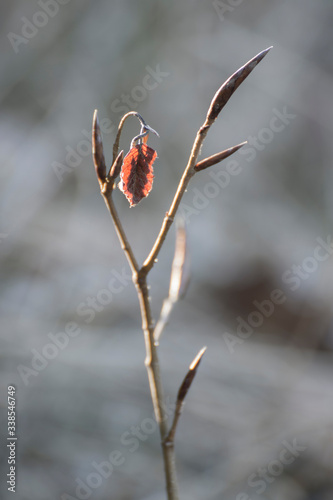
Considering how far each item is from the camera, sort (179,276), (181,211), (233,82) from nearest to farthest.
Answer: (233,82) → (179,276) → (181,211)

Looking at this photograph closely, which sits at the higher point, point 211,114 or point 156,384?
point 211,114

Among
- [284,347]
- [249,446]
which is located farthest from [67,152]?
[249,446]

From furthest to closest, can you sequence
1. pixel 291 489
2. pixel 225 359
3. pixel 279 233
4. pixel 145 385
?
1. pixel 279 233
2. pixel 225 359
3. pixel 145 385
4. pixel 291 489

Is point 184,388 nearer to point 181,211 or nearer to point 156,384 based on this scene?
point 156,384

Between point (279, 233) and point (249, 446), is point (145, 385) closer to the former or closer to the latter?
point (249, 446)

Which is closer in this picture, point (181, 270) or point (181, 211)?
point (181, 270)

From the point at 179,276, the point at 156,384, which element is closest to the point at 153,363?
the point at 156,384

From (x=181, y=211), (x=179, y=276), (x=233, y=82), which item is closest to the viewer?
(x=233, y=82)

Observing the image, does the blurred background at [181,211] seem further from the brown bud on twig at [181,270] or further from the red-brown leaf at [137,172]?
the red-brown leaf at [137,172]
